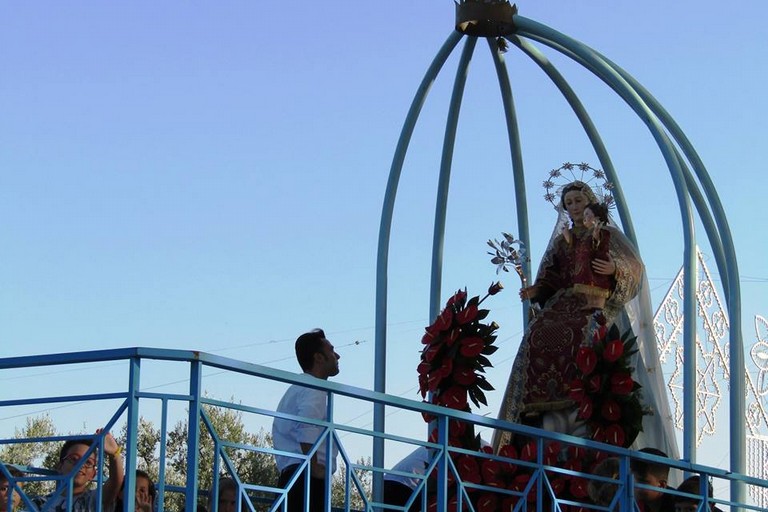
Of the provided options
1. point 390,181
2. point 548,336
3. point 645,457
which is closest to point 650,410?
point 548,336

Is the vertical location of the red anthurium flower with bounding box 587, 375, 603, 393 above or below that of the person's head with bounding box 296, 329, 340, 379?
above

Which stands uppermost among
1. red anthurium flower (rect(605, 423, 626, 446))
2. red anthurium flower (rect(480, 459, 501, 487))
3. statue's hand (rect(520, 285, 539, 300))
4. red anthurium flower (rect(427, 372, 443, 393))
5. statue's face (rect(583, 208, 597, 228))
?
statue's face (rect(583, 208, 597, 228))

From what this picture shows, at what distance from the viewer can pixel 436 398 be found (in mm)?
9953

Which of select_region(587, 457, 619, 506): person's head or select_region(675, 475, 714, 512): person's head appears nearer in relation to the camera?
select_region(587, 457, 619, 506): person's head

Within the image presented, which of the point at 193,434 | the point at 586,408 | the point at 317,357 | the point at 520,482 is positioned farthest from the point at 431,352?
the point at 193,434

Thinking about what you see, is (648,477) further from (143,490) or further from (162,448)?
(162,448)

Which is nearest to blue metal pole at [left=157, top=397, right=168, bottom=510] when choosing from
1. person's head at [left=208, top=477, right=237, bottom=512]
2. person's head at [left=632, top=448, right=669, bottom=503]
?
person's head at [left=208, top=477, right=237, bottom=512]

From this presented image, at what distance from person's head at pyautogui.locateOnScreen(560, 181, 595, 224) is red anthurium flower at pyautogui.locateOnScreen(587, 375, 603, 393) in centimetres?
143

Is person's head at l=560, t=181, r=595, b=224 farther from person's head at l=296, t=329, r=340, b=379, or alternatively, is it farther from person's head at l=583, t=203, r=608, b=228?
person's head at l=296, t=329, r=340, b=379

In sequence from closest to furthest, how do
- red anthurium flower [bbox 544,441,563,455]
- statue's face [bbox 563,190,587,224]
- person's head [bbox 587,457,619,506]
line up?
person's head [bbox 587,457,619,506] → red anthurium flower [bbox 544,441,563,455] → statue's face [bbox 563,190,587,224]

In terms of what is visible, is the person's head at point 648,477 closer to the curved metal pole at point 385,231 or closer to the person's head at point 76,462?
the curved metal pole at point 385,231

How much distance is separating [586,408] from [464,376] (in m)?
0.87

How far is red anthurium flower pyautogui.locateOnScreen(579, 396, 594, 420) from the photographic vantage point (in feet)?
31.2

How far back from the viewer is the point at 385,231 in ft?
36.3
